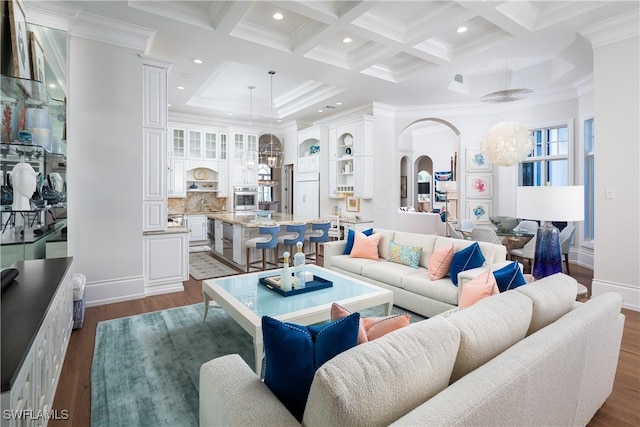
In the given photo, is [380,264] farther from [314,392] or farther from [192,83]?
[192,83]

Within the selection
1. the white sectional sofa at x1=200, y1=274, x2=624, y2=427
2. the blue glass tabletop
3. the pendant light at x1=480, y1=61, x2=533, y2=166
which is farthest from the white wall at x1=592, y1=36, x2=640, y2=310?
the blue glass tabletop

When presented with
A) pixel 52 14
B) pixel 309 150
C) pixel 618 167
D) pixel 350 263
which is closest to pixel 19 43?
pixel 52 14

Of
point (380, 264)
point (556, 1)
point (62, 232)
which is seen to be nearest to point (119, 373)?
point (62, 232)

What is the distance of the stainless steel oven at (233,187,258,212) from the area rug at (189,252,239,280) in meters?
2.07

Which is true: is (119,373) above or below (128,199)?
below

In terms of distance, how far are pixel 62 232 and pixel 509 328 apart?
389cm

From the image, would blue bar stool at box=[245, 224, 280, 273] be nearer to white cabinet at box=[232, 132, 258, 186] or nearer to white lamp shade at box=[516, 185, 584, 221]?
white lamp shade at box=[516, 185, 584, 221]

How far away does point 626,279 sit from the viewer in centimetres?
384

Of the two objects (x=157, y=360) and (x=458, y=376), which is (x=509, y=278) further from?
(x=157, y=360)

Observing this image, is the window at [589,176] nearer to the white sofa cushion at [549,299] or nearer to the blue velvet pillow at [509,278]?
the blue velvet pillow at [509,278]

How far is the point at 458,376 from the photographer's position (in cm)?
128

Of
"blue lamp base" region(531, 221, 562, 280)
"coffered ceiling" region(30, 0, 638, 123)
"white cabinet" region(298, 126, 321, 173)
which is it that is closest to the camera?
"blue lamp base" region(531, 221, 562, 280)

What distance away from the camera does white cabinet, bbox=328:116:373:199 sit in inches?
274

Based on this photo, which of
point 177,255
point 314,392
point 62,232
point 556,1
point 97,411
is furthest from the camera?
point 177,255
